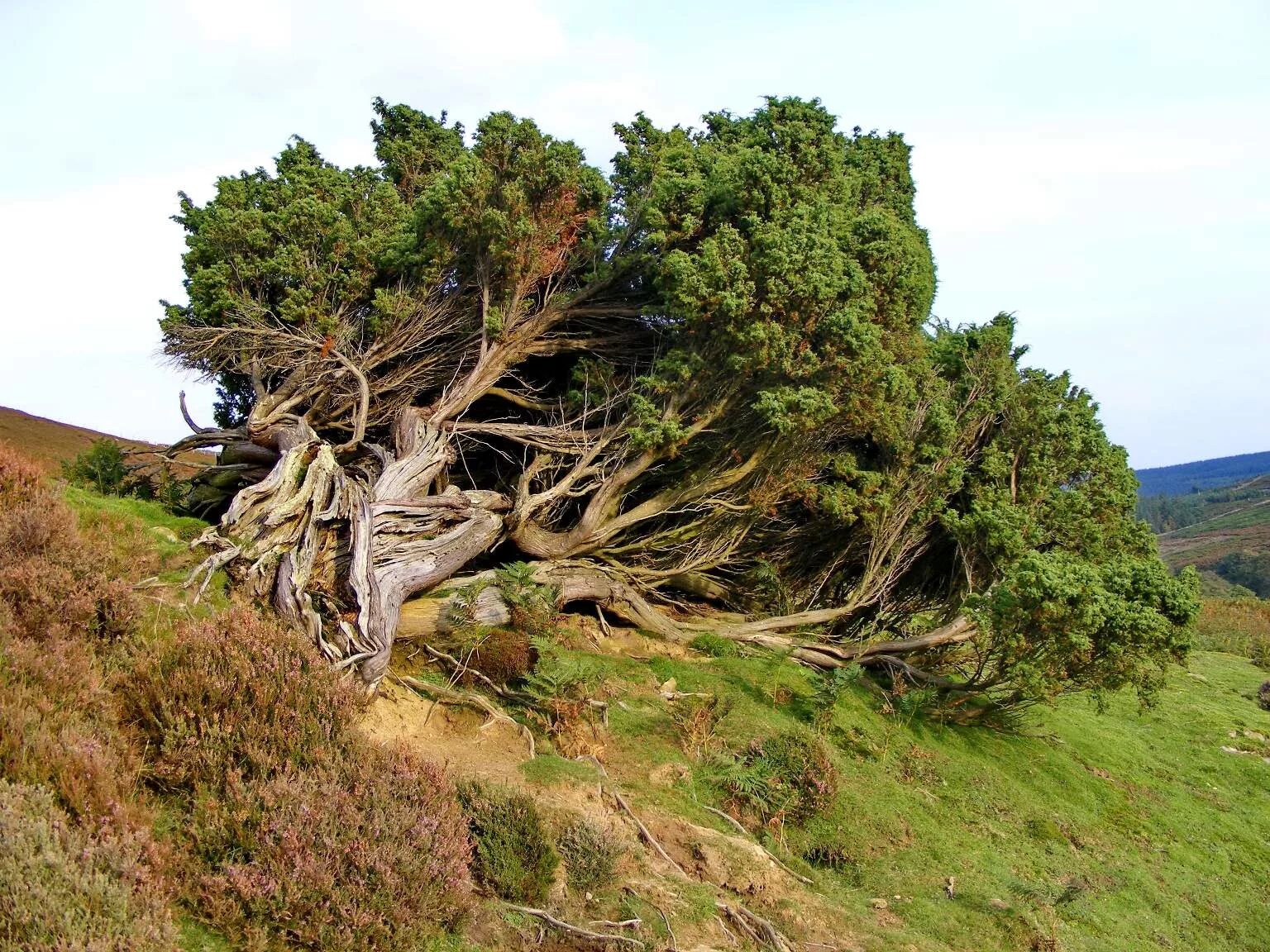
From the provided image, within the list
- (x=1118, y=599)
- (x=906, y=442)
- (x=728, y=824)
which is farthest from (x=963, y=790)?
(x=906, y=442)

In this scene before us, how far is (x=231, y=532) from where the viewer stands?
32.8ft

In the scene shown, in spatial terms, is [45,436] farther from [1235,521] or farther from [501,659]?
[1235,521]

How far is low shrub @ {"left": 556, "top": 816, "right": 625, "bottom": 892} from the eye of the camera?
6766 mm

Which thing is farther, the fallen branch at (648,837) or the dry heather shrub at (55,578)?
the fallen branch at (648,837)

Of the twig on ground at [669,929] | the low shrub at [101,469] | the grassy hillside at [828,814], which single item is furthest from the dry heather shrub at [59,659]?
the low shrub at [101,469]

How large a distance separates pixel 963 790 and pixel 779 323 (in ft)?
23.4

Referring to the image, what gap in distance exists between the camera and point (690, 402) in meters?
14.4

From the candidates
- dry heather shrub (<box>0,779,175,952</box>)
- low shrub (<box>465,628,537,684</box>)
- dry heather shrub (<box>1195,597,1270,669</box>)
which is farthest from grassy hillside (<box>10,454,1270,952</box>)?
dry heather shrub (<box>1195,597,1270,669</box>)

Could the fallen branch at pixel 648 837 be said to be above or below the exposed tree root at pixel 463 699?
below

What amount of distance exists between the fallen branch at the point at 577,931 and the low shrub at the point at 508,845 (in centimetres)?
17

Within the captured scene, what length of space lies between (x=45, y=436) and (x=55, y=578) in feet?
77.8

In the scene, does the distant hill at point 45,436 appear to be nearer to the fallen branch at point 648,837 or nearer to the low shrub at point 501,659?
the low shrub at point 501,659

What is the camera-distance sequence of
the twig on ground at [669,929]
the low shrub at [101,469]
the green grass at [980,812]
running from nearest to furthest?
the twig on ground at [669,929] < the green grass at [980,812] < the low shrub at [101,469]

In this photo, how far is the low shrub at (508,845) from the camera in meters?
6.31
